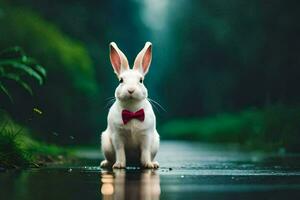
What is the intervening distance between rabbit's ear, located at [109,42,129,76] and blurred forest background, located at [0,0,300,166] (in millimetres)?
4629

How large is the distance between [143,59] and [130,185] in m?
3.69

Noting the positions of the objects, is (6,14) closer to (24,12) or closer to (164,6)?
(24,12)

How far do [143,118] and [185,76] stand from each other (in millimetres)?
37391

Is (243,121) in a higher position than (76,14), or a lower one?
lower

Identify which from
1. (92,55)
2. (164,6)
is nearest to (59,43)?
(92,55)

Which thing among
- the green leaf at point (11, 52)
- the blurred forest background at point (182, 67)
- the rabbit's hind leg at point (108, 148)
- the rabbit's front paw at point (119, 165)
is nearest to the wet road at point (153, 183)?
the rabbit's front paw at point (119, 165)

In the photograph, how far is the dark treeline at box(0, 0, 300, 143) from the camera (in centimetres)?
2961

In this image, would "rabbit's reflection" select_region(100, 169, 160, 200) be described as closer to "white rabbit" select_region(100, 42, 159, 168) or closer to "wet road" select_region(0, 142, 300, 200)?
"wet road" select_region(0, 142, 300, 200)

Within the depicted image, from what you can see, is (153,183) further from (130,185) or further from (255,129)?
(255,129)

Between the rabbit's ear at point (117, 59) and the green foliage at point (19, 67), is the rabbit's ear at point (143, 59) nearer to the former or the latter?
the rabbit's ear at point (117, 59)

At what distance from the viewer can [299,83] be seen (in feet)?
97.8

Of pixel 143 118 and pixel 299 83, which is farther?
pixel 299 83

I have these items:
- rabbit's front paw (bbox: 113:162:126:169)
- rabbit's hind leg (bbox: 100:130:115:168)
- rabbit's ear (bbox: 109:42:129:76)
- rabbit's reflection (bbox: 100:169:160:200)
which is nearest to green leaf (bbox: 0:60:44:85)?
rabbit's hind leg (bbox: 100:130:115:168)

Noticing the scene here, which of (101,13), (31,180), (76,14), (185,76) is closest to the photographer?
(31,180)
